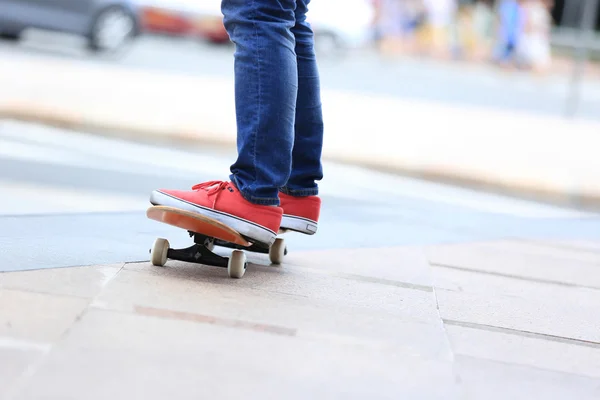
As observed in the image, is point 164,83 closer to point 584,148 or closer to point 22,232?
point 584,148

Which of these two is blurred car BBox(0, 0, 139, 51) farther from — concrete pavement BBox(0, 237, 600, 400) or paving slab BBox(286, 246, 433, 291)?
concrete pavement BBox(0, 237, 600, 400)

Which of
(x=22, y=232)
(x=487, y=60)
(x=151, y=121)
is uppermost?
(x=22, y=232)

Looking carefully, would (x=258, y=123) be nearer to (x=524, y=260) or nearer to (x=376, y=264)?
(x=376, y=264)

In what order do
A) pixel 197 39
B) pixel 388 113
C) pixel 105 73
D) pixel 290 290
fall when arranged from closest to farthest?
pixel 290 290 → pixel 388 113 → pixel 105 73 → pixel 197 39

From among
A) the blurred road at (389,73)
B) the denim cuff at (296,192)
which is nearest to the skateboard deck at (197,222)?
the denim cuff at (296,192)

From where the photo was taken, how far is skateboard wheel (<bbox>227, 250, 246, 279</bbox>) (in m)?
2.58

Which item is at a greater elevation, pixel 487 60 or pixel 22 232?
pixel 22 232

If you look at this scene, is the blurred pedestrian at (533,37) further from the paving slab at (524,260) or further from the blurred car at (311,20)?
the paving slab at (524,260)

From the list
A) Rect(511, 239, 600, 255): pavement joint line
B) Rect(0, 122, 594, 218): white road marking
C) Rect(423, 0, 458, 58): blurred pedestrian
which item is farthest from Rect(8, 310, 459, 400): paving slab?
Rect(423, 0, 458, 58): blurred pedestrian

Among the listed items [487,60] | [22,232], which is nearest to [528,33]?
[487,60]

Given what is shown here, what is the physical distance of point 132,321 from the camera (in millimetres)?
2059

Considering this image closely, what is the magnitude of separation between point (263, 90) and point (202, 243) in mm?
488

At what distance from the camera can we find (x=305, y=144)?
9.29 ft

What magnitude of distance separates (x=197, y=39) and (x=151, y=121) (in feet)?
37.1
